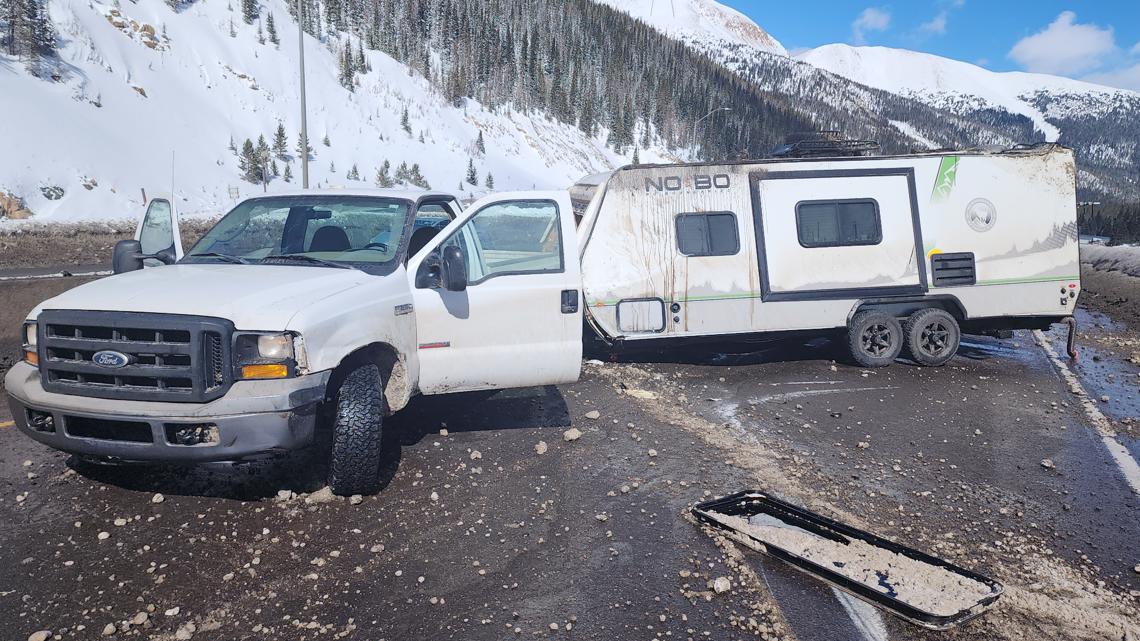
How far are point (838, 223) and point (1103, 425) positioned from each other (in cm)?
331

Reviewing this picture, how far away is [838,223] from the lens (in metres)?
8.43

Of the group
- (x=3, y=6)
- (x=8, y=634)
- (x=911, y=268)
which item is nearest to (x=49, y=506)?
(x=8, y=634)

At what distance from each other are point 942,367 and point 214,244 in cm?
809

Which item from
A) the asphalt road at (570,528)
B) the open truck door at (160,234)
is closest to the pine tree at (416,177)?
the open truck door at (160,234)

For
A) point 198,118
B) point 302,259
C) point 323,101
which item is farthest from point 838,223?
point 323,101

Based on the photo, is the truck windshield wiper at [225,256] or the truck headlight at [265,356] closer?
the truck headlight at [265,356]

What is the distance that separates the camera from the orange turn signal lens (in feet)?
13.1

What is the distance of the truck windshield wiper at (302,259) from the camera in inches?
198

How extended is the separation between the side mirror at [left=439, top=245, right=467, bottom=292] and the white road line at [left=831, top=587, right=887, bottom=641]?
3038 millimetres

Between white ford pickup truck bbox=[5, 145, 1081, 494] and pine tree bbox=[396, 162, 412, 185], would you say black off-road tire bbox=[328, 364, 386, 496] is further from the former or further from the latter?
pine tree bbox=[396, 162, 412, 185]

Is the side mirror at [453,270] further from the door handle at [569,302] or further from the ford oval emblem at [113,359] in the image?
the ford oval emblem at [113,359]

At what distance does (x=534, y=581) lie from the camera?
372 centimetres

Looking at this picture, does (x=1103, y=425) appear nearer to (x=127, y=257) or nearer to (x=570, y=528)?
(x=570, y=528)

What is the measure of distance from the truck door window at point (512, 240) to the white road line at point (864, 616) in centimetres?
310
